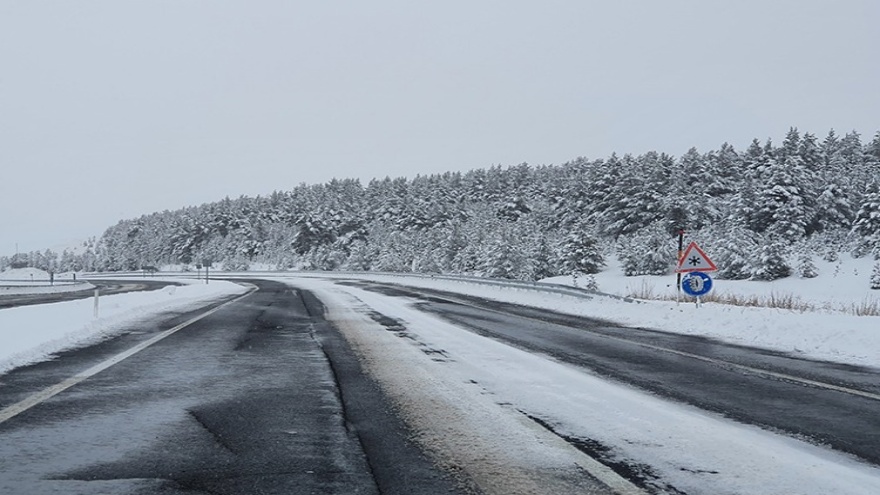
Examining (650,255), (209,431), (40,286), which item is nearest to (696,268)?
(209,431)

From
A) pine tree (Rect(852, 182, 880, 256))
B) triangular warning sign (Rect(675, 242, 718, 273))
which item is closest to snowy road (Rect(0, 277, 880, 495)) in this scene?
triangular warning sign (Rect(675, 242, 718, 273))

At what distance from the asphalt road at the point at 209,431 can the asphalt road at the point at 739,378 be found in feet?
9.99

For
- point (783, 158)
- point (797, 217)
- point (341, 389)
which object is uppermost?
point (783, 158)

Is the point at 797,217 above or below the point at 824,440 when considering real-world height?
above

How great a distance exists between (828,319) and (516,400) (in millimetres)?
9590

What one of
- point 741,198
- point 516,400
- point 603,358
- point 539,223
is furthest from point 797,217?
point 516,400

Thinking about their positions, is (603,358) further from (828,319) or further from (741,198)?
(741,198)

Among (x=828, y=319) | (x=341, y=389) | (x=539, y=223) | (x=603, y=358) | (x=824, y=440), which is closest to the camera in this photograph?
(x=824, y=440)

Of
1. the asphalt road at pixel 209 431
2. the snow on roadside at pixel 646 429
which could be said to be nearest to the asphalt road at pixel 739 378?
the snow on roadside at pixel 646 429

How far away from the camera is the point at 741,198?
56312 mm

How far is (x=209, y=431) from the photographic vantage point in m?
4.74

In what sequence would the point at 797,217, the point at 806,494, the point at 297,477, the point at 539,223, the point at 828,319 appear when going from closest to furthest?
the point at 806,494
the point at 297,477
the point at 828,319
the point at 797,217
the point at 539,223

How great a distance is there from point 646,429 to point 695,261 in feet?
41.3

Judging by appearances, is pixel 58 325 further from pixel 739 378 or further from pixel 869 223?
pixel 869 223
